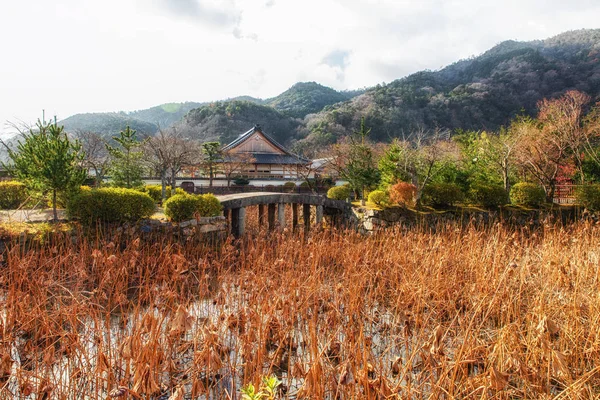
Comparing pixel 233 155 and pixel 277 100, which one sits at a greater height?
pixel 277 100

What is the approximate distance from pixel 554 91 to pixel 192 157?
3067 centimetres

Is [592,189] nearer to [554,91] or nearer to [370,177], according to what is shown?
[370,177]

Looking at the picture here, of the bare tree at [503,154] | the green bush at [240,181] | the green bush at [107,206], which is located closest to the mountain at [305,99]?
the green bush at [240,181]

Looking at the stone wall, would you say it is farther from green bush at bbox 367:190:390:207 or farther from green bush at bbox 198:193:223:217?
green bush at bbox 198:193:223:217

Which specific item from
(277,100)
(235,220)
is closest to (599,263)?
(235,220)

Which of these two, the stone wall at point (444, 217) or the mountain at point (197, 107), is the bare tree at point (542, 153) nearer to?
the stone wall at point (444, 217)

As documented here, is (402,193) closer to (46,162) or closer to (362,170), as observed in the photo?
(362,170)

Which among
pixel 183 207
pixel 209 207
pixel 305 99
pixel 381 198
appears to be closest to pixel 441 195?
Result: pixel 381 198

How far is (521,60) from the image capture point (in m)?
37.3

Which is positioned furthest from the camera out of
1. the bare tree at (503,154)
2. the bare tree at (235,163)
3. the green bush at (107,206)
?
the bare tree at (235,163)

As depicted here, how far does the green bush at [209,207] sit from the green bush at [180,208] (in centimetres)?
21

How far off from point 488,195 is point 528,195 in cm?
136

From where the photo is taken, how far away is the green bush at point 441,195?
34.4 ft

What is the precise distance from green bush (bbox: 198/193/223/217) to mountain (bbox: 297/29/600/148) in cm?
2270
